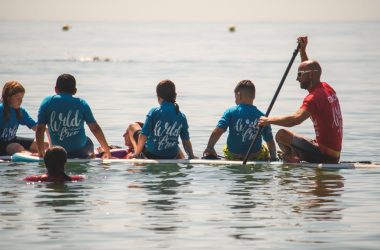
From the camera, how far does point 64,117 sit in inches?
797

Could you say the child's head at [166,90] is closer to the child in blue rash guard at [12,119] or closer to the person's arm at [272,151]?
the person's arm at [272,151]

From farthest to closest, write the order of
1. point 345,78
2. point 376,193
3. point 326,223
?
point 345,78 < point 376,193 < point 326,223

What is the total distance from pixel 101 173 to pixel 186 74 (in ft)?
128

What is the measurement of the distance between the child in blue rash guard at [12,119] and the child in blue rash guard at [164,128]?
1.76 metres

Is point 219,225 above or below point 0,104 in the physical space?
below

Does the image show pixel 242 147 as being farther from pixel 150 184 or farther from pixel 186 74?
pixel 186 74

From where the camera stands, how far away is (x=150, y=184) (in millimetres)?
18828

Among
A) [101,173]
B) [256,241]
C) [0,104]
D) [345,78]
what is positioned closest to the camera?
[256,241]

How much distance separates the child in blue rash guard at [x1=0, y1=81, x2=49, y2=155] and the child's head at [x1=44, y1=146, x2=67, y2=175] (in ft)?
8.72

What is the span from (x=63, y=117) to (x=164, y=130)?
1.53 m

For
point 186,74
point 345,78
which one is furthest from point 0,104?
point 186,74

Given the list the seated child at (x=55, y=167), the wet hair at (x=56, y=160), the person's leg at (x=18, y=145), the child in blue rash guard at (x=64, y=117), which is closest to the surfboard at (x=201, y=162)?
the child in blue rash guard at (x=64, y=117)

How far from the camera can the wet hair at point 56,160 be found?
18.1 metres

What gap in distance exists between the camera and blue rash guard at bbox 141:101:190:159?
2036cm
